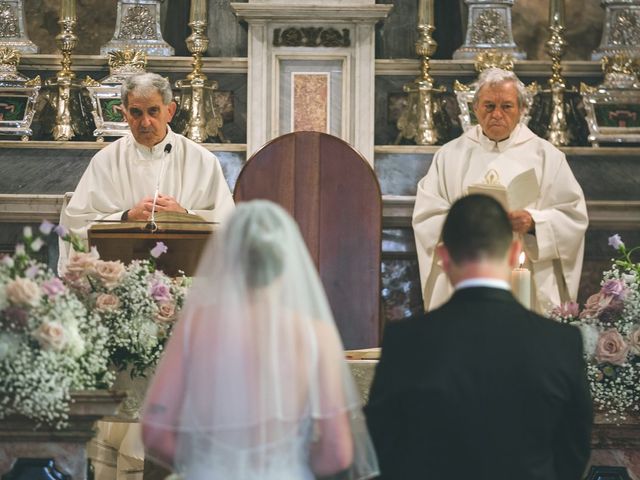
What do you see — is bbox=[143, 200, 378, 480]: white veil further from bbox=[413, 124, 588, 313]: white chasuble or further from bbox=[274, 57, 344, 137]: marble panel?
bbox=[274, 57, 344, 137]: marble panel

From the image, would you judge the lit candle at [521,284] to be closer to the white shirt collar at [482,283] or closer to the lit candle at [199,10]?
the white shirt collar at [482,283]

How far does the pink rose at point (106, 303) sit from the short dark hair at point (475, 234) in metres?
2.10

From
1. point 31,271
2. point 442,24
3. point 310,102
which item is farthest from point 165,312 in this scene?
point 442,24

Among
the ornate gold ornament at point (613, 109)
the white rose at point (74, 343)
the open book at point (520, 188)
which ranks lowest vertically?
the white rose at point (74, 343)

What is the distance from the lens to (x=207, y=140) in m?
9.32

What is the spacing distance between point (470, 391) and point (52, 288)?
2.02 meters

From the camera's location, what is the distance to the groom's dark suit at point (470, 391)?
4113mm

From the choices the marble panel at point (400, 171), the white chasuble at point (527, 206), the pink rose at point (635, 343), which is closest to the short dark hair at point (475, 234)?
the pink rose at point (635, 343)

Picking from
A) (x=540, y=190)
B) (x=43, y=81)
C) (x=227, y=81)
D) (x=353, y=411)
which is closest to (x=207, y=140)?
(x=227, y=81)

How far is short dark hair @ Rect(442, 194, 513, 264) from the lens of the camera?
13.8ft

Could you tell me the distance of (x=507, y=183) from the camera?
8.05 metres

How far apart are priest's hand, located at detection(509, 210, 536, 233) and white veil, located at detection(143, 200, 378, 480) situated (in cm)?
348

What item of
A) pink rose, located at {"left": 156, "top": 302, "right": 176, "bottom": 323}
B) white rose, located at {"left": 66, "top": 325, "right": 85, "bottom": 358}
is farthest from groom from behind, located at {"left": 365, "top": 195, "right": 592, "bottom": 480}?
pink rose, located at {"left": 156, "top": 302, "right": 176, "bottom": 323}

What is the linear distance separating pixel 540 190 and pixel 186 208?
194 cm
